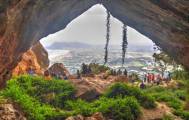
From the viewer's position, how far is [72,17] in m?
35.8

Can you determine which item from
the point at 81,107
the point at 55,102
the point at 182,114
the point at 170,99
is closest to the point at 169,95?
the point at 170,99

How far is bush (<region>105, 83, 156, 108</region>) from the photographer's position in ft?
148

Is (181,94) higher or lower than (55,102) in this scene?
higher

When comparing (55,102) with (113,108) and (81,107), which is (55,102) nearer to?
(81,107)

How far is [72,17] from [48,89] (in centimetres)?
1304

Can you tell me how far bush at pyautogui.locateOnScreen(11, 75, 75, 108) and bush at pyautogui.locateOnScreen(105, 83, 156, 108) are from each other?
3926 millimetres

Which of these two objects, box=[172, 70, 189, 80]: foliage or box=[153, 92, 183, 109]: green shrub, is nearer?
box=[172, 70, 189, 80]: foliage

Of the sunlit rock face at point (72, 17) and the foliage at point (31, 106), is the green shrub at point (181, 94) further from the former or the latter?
the sunlit rock face at point (72, 17)

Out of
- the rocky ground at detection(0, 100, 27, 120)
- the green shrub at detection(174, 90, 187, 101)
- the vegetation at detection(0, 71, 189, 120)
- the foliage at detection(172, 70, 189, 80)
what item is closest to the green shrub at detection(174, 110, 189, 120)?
the vegetation at detection(0, 71, 189, 120)

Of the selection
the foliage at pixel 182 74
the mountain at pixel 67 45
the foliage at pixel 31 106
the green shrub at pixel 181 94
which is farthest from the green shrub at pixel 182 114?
the mountain at pixel 67 45

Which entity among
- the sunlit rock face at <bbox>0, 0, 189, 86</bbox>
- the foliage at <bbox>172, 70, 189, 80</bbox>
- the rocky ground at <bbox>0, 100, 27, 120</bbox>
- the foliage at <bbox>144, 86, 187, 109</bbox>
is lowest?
the rocky ground at <bbox>0, 100, 27, 120</bbox>

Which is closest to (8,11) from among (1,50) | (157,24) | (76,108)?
(1,50)

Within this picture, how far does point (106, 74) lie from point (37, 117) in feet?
61.8

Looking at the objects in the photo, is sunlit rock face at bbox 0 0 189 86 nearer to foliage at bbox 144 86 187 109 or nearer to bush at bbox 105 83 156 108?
bush at bbox 105 83 156 108
